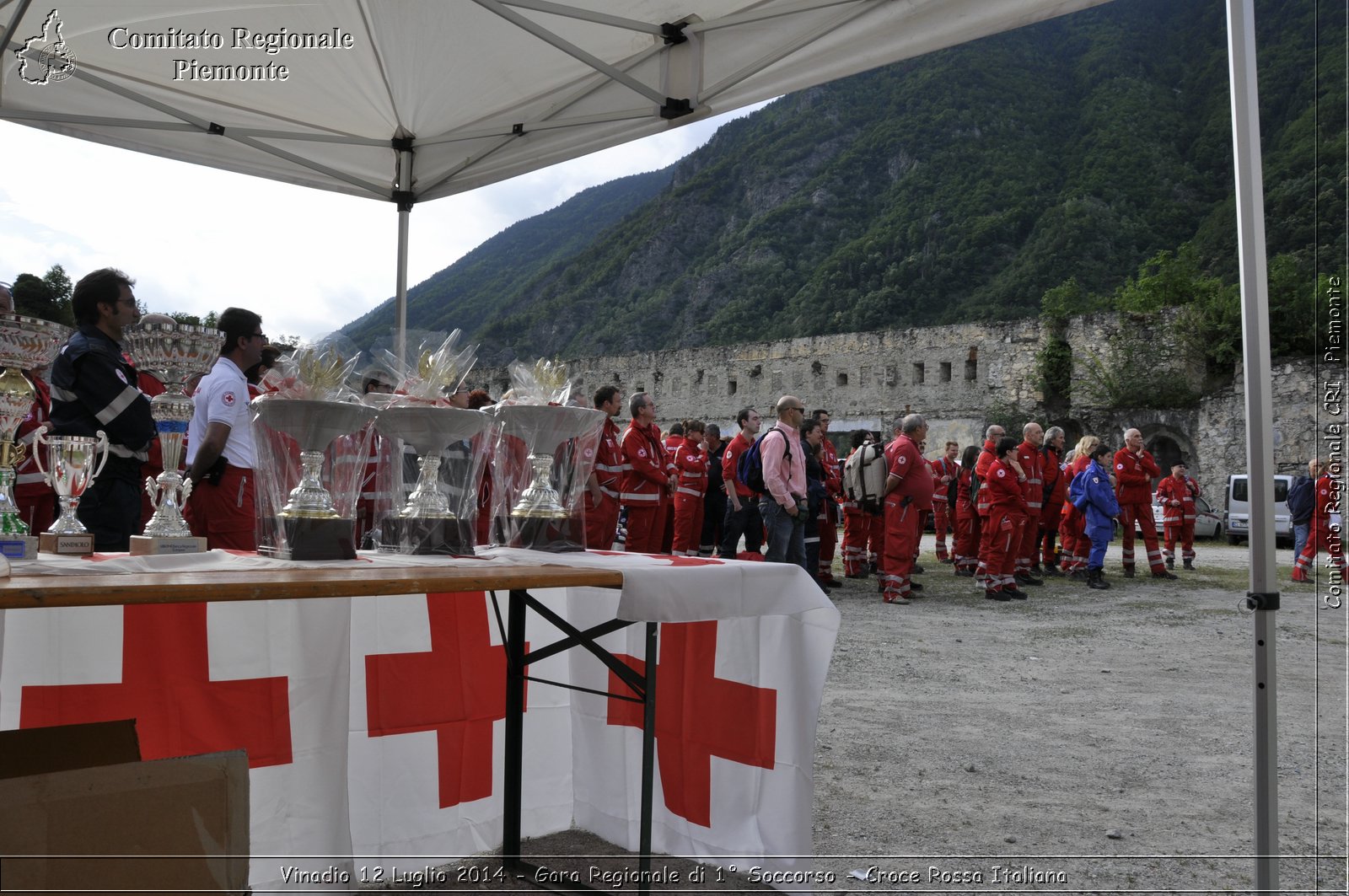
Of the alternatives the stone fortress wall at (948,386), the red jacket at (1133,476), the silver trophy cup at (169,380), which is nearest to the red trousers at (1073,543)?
the red jacket at (1133,476)

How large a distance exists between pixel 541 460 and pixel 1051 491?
10169 millimetres

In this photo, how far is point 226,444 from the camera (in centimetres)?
310

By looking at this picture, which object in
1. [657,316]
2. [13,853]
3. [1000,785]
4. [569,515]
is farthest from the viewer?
[657,316]

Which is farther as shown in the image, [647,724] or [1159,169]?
[1159,169]

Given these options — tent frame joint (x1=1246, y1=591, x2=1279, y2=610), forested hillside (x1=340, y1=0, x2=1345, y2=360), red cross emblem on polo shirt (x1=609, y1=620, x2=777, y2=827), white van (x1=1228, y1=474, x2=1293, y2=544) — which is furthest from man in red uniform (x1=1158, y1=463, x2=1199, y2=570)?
forested hillside (x1=340, y1=0, x2=1345, y2=360)

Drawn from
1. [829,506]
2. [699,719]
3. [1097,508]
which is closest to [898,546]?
[829,506]

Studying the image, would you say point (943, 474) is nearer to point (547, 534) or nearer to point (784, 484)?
point (784, 484)

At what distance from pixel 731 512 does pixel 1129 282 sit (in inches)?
1693

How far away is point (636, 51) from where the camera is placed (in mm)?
3854

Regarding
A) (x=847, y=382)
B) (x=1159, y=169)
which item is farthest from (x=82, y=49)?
(x=1159, y=169)

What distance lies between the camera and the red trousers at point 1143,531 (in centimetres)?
1161

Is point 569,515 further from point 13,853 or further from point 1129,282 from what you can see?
point 1129,282

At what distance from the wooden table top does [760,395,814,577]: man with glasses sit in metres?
5.74

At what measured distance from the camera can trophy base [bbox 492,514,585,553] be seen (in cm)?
269
